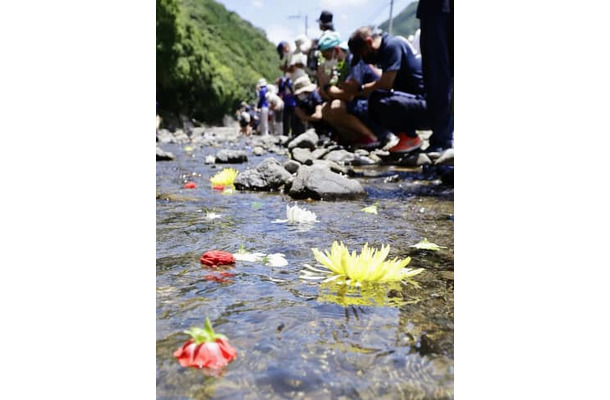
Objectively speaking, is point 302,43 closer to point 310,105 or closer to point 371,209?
point 310,105

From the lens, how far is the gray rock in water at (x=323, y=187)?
3656 mm

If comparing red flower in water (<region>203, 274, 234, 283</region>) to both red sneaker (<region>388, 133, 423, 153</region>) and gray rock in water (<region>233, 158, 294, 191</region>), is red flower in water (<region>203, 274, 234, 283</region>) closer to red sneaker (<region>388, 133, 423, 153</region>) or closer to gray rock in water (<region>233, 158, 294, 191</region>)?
gray rock in water (<region>233, 158, 294, 191</region>)

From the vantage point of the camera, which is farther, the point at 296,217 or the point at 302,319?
the point at 296,217

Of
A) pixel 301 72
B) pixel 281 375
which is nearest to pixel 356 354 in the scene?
pixel 281 375

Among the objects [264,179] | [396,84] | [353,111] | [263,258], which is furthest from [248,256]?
[353,111]

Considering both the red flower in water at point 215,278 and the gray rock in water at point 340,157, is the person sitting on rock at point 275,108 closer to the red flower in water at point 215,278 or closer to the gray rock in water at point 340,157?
the gray rock in water at point 340,157

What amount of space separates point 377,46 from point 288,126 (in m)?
9.85

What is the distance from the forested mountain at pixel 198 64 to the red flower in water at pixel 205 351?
28617 millimetres

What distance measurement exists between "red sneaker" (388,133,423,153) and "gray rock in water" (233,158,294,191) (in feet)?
9.42

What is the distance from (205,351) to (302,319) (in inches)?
12.9

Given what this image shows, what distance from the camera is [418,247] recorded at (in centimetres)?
219

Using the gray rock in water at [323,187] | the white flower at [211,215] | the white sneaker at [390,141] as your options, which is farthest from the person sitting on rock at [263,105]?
the white flower at [211,215]

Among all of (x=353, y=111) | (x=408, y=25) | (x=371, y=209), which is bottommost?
(x=371, y=209)

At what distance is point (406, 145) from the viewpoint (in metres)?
6.89
